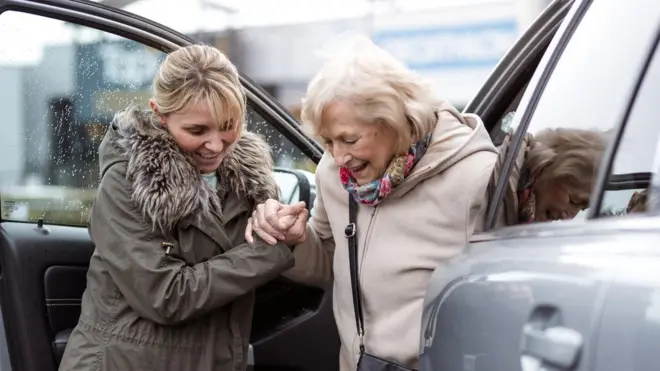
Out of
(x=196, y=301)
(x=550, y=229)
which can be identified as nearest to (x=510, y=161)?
(x=550, y=229)

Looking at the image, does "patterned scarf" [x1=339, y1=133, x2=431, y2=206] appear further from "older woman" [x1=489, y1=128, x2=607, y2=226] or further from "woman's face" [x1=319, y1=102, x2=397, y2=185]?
"older woman" [x1=489, y1=128, x2=607, y2=226]

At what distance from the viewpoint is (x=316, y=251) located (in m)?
2.50

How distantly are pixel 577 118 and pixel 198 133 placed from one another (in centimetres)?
101

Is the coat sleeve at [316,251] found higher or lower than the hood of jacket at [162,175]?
lower

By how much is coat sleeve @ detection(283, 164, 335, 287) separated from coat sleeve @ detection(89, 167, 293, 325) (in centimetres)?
9

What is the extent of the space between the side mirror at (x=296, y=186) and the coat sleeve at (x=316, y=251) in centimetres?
56

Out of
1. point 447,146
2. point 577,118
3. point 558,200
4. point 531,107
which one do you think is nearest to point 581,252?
point 558,200

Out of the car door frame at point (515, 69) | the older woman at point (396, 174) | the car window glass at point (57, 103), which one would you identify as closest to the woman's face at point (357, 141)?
the older woman at point (396, 174)

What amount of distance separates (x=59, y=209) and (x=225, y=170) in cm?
69

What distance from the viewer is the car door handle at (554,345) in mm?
1354

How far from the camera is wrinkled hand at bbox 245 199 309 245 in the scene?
238 centimetres

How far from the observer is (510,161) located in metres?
1.98

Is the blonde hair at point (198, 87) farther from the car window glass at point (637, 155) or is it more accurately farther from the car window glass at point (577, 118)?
the car window glass at point (637, 155)

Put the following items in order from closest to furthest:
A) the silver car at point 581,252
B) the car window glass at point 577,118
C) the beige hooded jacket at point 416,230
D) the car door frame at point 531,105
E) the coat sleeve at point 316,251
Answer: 1. the silver car at point 581,252
2. the car window glass at point 577,118
3. the car door frame at point 531,105
4. the beige hooded jacket at point 416,230
5. the coat sleeve at point 316,251
